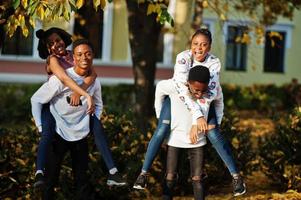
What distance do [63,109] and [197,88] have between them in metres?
1.28

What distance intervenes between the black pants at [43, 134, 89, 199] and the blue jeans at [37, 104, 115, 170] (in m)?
0.09

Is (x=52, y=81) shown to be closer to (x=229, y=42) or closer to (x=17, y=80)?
(x=17, y=80)

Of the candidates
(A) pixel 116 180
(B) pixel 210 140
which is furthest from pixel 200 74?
(A) pixel 116 180

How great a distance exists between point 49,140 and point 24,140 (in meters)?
1.89

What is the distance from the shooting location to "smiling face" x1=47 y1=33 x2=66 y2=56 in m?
5.79

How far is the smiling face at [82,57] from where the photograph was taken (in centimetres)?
556

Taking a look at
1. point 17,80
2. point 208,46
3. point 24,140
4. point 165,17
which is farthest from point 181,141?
point 17,80

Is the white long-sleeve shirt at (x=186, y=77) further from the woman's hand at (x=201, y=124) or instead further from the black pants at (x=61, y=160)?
the black pants at (x=61, y=160)

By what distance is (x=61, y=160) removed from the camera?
5.78m

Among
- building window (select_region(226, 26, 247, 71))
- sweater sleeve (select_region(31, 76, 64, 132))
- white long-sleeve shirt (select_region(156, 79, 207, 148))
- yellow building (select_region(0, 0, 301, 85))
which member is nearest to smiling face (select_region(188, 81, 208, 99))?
white long-sleeve shirt (select_region(156, 79, 207, 148))

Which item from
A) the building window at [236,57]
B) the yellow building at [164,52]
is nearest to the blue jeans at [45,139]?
the yellow building at [164,52]

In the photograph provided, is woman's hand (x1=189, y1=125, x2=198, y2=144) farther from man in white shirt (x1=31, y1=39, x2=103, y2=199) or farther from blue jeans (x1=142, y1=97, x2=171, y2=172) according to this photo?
man in white shirt (x1=31, y1=39, x2=103, y2=199)

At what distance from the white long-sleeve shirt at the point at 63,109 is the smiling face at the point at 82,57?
8cm

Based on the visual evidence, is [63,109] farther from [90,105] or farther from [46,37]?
[46,37]
